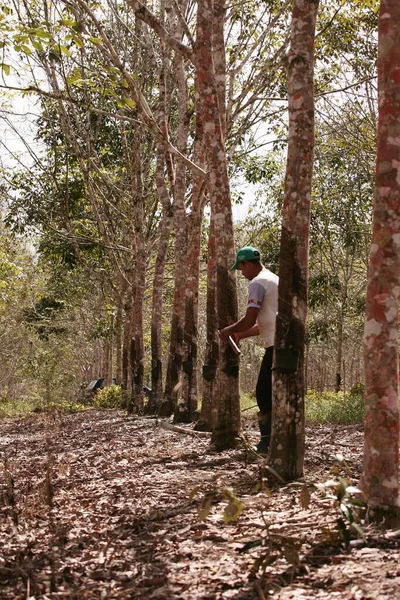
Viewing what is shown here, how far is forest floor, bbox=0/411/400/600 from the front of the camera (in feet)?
11.5

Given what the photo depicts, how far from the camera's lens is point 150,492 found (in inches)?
233

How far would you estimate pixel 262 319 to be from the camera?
22.4ft

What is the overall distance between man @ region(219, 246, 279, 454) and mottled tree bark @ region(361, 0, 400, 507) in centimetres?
232

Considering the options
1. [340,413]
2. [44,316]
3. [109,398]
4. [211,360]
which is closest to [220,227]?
[211,360]

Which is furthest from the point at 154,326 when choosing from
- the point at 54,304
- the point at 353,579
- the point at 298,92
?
the point at 54,304

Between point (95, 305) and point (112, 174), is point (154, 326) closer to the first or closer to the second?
point (112, 174)

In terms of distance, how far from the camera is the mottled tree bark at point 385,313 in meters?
4.21

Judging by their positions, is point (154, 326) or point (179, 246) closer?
point (179, 246)

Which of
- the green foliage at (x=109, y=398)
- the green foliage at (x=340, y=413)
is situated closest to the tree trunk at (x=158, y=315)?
the green foliage at (x=340, y=413)

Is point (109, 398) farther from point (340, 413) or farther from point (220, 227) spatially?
point (220, 227)

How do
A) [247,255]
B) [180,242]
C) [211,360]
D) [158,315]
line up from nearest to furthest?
[247,255] → [211,360] → [180,242] → [158,315]

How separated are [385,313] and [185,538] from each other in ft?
6.28

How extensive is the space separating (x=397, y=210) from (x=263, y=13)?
11.6 meters

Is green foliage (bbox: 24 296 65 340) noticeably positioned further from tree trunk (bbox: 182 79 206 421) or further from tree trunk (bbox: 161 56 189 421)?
tree trunk (bbox: 182 79 206 421)
